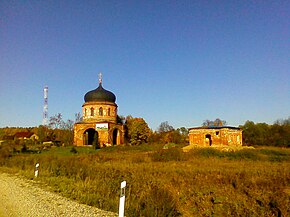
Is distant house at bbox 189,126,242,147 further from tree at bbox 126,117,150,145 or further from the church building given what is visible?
tree at bbox 126,117,150,145

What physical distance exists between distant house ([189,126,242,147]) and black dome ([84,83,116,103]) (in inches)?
658

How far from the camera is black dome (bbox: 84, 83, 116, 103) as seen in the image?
1886 inches

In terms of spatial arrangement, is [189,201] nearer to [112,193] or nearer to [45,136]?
[112,193]

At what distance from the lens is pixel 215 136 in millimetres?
36531

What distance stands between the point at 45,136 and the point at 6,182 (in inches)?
1818

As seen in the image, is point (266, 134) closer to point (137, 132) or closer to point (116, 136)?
point (137, 132)

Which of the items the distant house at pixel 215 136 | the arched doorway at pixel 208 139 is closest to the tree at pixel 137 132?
the distant house at pixel 215 136

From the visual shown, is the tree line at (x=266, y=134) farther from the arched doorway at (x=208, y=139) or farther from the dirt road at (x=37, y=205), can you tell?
the dirt road at (x=37, y=205)

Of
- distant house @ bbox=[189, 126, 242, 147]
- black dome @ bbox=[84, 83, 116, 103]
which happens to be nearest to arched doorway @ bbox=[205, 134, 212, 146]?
distant house @ bbox=[189, 126, 242, 147]

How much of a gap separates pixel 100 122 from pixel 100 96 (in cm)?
493

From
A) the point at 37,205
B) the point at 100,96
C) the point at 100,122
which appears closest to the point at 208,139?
the point at 100,122

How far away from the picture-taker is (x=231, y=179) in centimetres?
1085

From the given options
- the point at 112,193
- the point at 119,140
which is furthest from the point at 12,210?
the point at 119,140

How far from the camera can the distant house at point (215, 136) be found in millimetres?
36062
